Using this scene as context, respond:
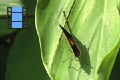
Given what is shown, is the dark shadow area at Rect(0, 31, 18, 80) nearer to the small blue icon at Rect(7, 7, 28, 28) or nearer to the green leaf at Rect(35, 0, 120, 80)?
the small blue icon at Rect(7, 7, 28, 28)

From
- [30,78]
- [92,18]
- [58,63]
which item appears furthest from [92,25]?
[30,78]

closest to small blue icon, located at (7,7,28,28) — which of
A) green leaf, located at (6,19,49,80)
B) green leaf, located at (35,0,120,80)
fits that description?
green leaf, located at (6,19,49,80)

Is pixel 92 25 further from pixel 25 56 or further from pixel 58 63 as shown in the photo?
pixel 25 56

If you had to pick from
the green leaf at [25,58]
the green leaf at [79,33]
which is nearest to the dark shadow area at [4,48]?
the green leaf at [25,58]

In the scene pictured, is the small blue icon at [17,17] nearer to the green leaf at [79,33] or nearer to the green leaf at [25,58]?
the green leaf at [25,58]

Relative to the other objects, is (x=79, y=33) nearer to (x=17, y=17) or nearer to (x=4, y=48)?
(x=17, y=17)

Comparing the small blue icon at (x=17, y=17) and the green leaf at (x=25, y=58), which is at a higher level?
the small blue icon at (x=17, y=17)
